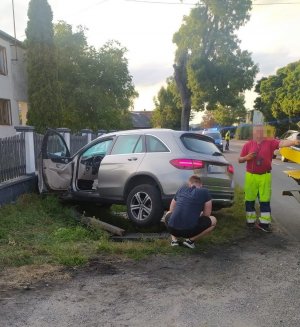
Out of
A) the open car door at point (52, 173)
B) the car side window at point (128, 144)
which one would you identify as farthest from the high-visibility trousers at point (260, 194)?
the open car door at point (52, 173)

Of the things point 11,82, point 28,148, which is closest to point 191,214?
point 28,148

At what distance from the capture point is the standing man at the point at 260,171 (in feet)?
22.6

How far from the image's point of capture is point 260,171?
6.90 meters

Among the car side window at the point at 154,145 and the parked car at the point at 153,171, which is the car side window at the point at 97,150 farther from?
the car side window at the point at 154,145

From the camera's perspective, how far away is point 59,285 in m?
4.42

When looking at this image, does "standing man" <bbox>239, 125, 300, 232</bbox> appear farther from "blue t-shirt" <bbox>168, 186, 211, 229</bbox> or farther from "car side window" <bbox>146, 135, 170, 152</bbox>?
"blue t-shirt" <bbox>168, 186, 211, 229</bbox>

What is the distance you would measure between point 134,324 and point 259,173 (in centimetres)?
407

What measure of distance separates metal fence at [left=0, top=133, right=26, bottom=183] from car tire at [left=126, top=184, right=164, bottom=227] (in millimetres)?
3037

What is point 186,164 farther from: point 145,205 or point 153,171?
point 145,205

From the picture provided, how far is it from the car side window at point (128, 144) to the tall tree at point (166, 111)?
55.7 meters

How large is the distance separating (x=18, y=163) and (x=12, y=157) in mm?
305

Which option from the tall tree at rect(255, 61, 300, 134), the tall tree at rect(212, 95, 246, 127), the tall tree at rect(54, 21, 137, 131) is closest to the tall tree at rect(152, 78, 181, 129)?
the tall tree at rect(255, 61, 300, 134)

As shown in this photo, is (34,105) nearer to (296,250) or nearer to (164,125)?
(296,250)

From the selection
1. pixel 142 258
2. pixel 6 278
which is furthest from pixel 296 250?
pixel 6 278
